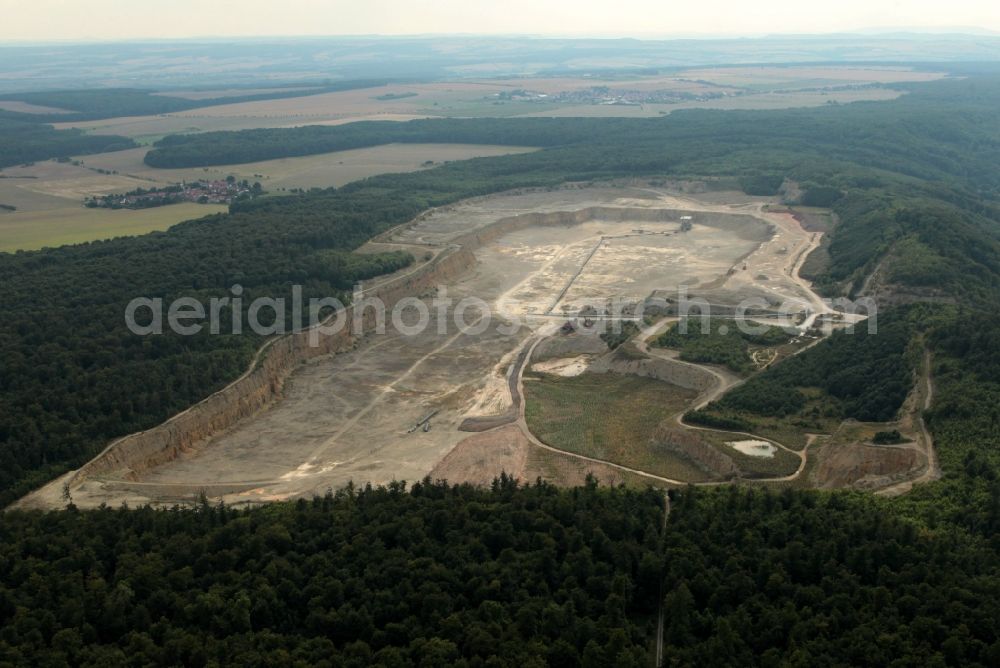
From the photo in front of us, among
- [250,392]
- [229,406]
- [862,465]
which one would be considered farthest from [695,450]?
[250,392]

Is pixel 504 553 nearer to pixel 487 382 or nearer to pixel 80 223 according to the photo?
pixel 487 382

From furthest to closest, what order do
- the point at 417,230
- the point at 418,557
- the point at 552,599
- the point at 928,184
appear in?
the point at 928,184, the point at 417,230, the point at 418,557, the point at 552,599

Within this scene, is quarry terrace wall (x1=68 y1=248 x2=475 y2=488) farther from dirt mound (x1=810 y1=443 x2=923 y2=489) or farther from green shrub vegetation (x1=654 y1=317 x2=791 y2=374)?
dirt mound (x1=810 y1=443 x2=923 y2=489)

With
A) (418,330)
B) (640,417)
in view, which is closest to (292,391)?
(418,330)

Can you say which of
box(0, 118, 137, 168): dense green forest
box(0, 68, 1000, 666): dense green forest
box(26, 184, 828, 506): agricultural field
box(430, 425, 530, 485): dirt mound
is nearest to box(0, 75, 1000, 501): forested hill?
box(0, 68, 1000, 666): dense green forest

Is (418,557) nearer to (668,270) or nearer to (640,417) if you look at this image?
(640,417)

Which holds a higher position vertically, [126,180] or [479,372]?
[126,180]

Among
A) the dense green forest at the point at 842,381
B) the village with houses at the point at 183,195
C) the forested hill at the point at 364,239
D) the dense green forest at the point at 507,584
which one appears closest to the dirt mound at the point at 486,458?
the dense green forest at the point at 842,381
